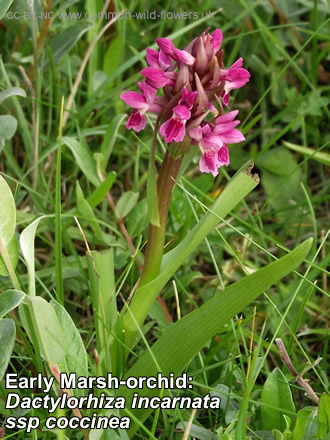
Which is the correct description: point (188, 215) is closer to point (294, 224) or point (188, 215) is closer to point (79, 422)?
point (294, 224)

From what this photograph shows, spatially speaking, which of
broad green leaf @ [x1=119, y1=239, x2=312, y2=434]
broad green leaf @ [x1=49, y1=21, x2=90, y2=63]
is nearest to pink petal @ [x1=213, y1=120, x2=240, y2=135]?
broad green leaf @ [x1=119, y1=239, x2=312, y2=434]

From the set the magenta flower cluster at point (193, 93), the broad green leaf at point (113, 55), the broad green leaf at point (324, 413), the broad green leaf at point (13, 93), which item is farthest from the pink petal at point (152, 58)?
the broad green leaf at point (113, 55)

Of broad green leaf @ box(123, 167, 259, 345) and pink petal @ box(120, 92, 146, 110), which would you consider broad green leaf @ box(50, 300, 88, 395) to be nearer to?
broad green leaf @ box(123, 167, 259, 345)

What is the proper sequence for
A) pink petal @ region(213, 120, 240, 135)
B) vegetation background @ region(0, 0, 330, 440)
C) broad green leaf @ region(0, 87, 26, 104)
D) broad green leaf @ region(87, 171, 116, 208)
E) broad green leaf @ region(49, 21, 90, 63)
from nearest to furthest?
1. pink petal @ region(213, 120, 240, 135)
2. vegetation background @ region(0, 0, 330, 440)
3. broad green leaf @ region(0, 87, 26, 104)
4. broad green leaf @ region(87, 171, 116, 208)
5. broad green leaf @ region(49, 21, 90, 63)

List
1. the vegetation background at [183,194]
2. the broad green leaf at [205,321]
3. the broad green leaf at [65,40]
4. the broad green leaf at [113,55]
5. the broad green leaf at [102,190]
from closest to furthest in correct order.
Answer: the broad green leaf at [205,321], the vegetation background at [183,194], the broad green leaf at [102,190], the broad green leaf at [65,40], the broad green leaf at [113,55]

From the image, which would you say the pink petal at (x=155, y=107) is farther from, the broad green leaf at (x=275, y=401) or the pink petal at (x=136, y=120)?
the broad green leaf at (x=275, y=401)

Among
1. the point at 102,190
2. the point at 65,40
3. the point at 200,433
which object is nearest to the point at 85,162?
the point at 102,190

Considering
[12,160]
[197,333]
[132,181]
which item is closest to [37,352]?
[197,333]
